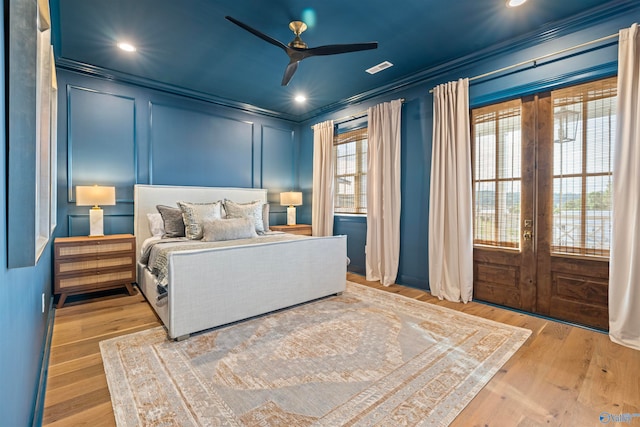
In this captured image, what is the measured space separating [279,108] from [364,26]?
8.81 ft

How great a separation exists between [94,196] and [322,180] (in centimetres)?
312

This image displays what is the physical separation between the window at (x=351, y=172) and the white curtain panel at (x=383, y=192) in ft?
1.20

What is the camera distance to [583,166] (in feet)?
8.99

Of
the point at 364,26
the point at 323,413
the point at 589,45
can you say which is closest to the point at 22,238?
the point at 323,413

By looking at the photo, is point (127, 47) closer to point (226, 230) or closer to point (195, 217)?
point (195, 217)

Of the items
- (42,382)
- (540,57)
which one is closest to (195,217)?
(42,382)

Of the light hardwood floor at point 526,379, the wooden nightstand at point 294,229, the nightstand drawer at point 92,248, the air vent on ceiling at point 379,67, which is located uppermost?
the air vent on ceiling at point 379,67

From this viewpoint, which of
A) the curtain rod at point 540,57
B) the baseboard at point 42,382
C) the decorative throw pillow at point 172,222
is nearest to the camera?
the baseboard at point 42,382

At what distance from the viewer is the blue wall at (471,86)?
2.63 m

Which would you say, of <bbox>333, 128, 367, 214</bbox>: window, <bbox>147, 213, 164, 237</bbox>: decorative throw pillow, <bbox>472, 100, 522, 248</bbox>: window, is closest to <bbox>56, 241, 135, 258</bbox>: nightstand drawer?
<bbox>147, 213, 164, 237</bbox>: decorative throw pillow

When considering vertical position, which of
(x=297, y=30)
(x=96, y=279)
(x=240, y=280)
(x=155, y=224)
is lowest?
(x=96, y=279)

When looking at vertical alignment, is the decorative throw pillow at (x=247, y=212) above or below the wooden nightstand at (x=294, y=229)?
above

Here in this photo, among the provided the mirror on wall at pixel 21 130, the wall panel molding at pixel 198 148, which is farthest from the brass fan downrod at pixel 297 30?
the wall panel molding at pixel 198 148

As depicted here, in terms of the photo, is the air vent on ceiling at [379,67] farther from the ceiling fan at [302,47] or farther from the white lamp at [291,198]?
the white lamp at [291,198]
